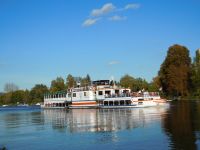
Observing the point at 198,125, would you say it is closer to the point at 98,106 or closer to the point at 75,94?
the point at 98,106

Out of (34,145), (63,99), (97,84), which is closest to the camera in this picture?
(34,145)

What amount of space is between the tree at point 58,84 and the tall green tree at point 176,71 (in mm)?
56451

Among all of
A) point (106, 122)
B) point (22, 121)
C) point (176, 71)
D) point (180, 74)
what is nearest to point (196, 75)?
point (180, 74)

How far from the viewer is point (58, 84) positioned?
182 metres

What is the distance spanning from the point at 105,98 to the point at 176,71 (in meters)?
40.9

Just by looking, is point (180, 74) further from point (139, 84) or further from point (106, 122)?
point (106, 122)

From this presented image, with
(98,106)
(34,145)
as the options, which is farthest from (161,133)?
(98,106)

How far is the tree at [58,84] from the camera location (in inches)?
7054

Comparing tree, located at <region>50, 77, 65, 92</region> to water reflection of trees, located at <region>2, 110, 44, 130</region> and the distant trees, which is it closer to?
the distant trees

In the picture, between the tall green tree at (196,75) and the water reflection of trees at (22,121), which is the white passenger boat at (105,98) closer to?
the water reflection of trees at (22,121)

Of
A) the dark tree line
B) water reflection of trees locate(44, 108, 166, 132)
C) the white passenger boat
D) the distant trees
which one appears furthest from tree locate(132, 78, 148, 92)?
water reflection of trees locate(44, 108, 166, 132)

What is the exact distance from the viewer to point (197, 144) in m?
31.5

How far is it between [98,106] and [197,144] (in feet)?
224

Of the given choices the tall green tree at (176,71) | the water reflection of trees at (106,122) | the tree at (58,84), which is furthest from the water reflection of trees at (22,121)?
the tree at (58,84)
